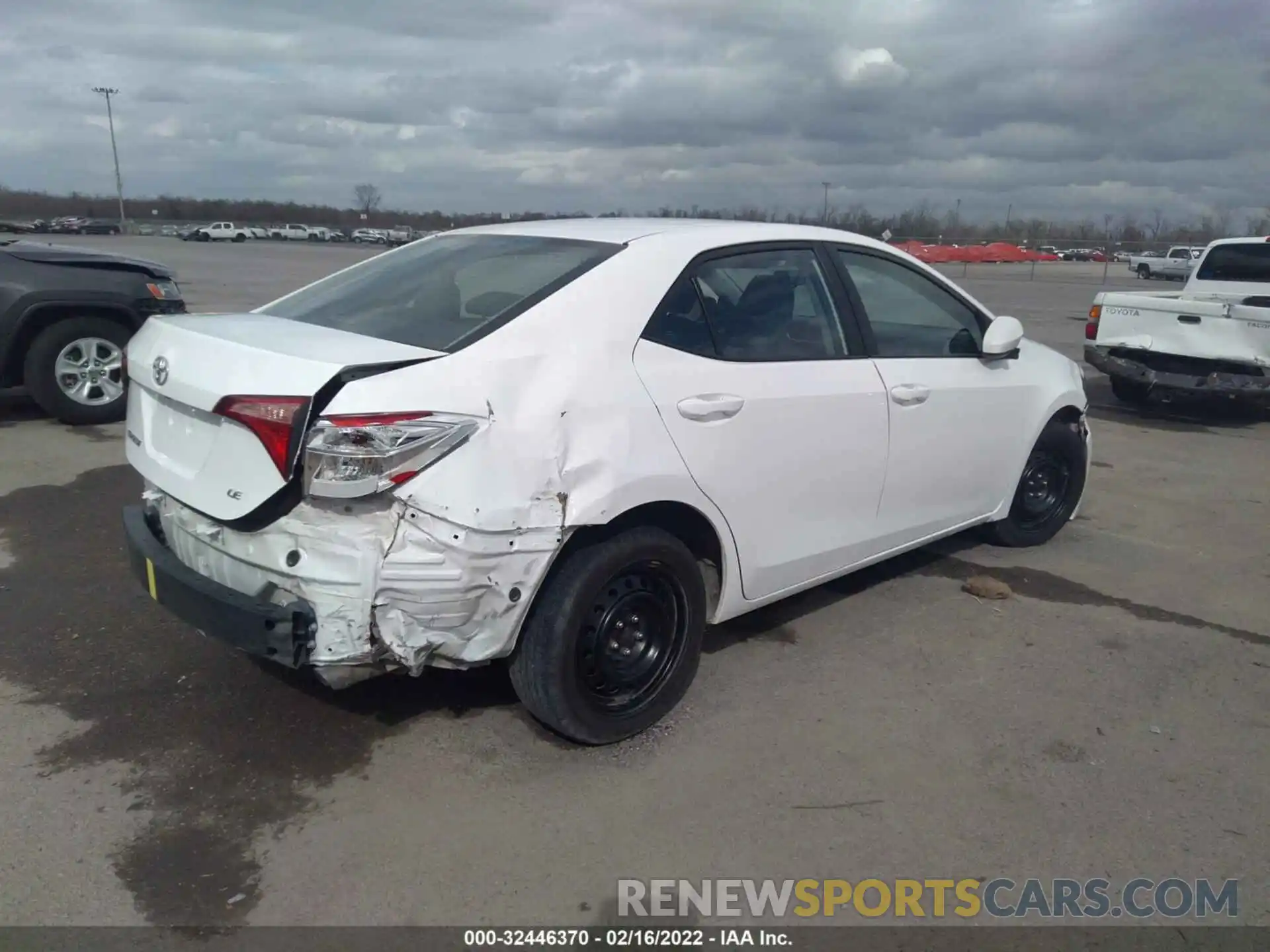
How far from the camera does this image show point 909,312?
450cm

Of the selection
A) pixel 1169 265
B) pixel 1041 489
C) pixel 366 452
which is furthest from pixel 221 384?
pixel 1169 265

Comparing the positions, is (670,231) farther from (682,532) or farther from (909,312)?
(909,312)

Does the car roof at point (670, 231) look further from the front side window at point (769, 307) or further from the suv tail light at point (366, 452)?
the suv tail light at point (366, 452)

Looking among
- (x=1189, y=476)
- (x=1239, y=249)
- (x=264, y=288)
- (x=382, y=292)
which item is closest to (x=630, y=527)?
(x=382, y=292)

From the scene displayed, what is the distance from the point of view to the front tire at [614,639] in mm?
3078

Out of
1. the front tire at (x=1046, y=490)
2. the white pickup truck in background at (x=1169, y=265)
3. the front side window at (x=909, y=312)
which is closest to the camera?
the front side window at (x=909, y=312)

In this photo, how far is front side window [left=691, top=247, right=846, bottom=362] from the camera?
3.61 meters

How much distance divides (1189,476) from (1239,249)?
466 cm

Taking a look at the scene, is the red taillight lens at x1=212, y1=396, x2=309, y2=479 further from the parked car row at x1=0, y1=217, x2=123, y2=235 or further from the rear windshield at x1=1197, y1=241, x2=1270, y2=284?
the parked car row at x1=0, y1=217, x2=123, y2=235

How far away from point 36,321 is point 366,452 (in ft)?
20.6

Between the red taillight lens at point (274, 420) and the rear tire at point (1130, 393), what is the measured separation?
9.73 m

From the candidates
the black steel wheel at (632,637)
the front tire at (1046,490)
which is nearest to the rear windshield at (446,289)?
the black steel wheel at (632,637)

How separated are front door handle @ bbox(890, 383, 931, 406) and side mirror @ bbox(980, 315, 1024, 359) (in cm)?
52

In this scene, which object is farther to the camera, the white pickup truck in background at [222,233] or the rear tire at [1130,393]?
the white pickup truck in background at [222,233]
